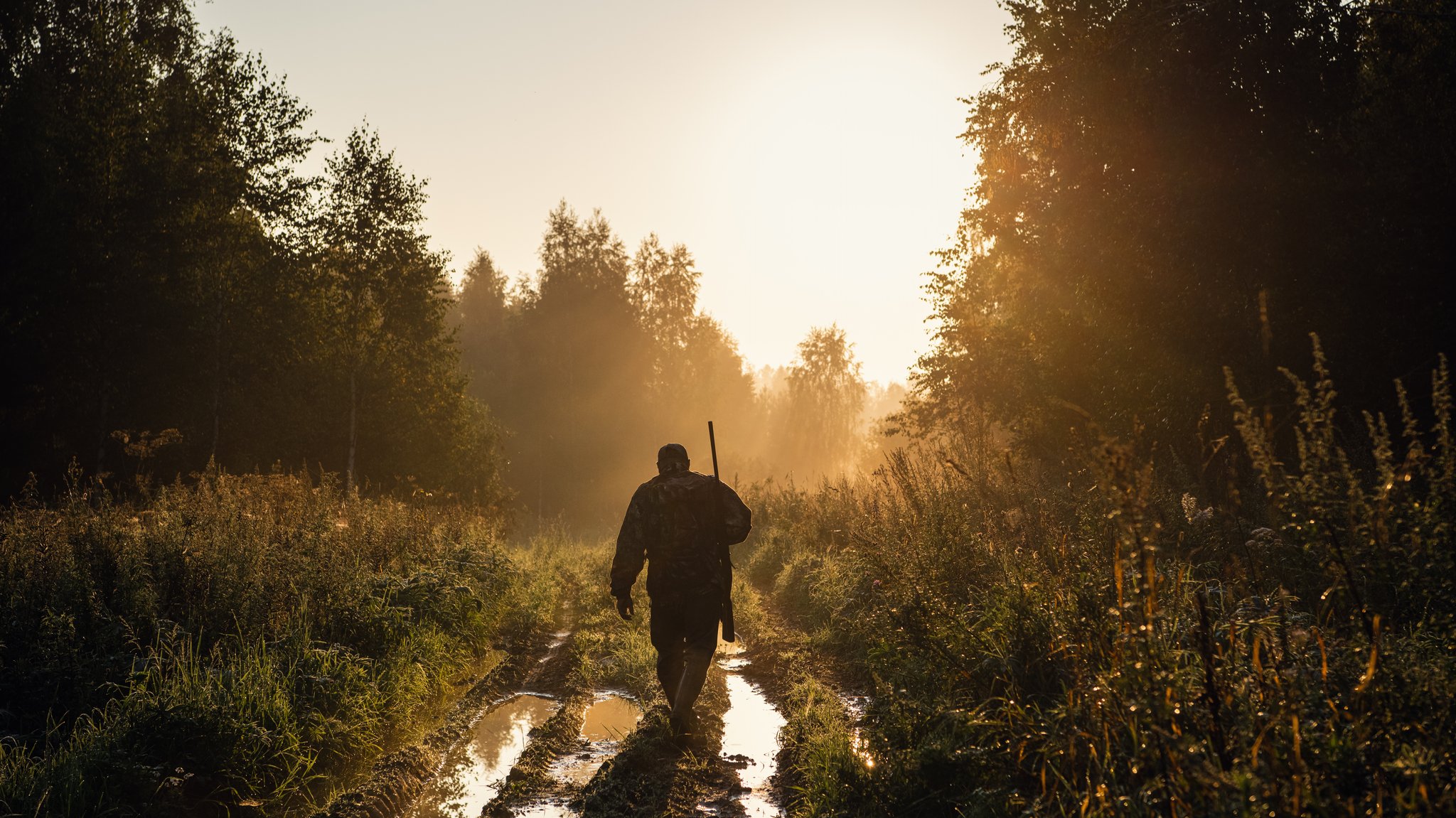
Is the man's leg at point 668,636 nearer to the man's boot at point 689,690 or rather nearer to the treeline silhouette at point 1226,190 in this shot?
the man's boot at point 689,690

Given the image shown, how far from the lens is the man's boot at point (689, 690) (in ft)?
20.1

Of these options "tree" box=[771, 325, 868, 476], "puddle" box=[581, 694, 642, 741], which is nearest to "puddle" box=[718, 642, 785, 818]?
"puddle" box=[581, 694, 642, 741]

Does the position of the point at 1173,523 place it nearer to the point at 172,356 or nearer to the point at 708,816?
the point at 708,816

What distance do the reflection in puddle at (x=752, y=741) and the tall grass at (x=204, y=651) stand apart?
253cm

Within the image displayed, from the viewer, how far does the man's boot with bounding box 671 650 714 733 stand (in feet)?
20.1

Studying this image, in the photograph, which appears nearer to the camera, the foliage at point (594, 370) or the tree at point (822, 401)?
the foliage at point (594, 370)

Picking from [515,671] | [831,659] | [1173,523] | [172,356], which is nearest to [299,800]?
[515,671]

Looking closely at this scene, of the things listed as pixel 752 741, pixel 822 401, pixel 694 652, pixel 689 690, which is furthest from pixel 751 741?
pixel 822 401

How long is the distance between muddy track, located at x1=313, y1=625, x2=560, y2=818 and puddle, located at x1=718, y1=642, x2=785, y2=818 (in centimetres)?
199

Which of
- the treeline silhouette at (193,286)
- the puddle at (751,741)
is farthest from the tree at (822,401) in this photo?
the puddle at (751,741)

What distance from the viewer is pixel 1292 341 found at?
11008 mm

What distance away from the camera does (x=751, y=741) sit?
253 inches

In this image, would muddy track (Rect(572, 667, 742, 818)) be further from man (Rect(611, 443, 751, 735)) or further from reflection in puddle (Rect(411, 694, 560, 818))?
reflection in puddle (Rect(411, 694, 560, 818))

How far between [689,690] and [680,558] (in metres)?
1.02
